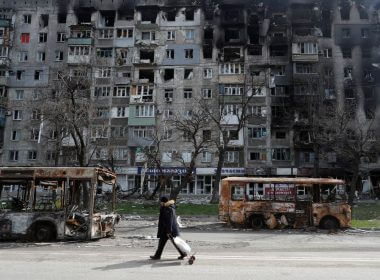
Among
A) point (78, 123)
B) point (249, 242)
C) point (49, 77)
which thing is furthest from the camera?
point (49, 77)

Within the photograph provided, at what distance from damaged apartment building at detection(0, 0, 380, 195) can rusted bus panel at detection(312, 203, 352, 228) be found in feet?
100

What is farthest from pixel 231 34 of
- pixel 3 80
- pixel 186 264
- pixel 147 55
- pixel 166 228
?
pixel 186 264

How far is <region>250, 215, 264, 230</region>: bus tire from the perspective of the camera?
24969 mm

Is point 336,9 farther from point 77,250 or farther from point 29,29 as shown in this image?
point 77,250

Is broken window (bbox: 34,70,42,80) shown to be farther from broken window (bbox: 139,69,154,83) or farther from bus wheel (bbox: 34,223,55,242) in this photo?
bus wheel (bbox: 34,223,55,242)

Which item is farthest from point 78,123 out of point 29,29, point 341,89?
point 341,89

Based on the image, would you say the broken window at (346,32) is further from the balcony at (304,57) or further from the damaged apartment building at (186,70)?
the balcony at (304,57)

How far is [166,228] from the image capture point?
1201cm

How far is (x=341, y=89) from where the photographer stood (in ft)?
191

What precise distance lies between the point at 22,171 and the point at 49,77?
45692 millimetres

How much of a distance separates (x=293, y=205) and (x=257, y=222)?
219cm

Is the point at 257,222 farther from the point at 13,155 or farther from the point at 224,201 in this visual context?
the point at 13,155

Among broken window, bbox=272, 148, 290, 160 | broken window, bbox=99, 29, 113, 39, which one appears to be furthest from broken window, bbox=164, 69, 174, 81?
broken window, bbox=272, 148, 290, 160

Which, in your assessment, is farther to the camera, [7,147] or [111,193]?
[7,147]
